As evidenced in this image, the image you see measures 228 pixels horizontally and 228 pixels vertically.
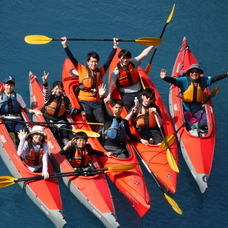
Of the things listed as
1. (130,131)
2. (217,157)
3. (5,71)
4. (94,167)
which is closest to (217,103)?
(217,157)

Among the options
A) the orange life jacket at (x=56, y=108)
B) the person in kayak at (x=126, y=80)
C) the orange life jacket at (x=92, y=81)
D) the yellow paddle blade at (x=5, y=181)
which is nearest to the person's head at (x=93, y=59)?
the orange life jacket at (x=92, y=81)

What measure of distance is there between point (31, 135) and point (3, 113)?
1.08m

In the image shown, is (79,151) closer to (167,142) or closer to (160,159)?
(160,159)

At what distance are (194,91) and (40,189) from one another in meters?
3.28

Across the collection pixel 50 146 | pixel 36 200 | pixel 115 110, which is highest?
pixel 115 110

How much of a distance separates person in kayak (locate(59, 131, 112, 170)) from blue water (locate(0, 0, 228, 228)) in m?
0.57

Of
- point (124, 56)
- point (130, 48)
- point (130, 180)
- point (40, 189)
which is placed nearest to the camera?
point (40, 189)

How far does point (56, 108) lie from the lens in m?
8.28

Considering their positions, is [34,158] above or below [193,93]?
below

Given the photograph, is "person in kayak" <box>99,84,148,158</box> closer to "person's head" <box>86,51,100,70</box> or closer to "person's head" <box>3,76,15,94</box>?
"person's head" <box>86,51,100,70</box>

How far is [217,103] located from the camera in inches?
404

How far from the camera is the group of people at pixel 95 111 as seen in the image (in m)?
7.60

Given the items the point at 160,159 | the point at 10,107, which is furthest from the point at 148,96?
the point at 10,107

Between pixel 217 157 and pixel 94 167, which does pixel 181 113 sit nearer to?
pixel 217 157
